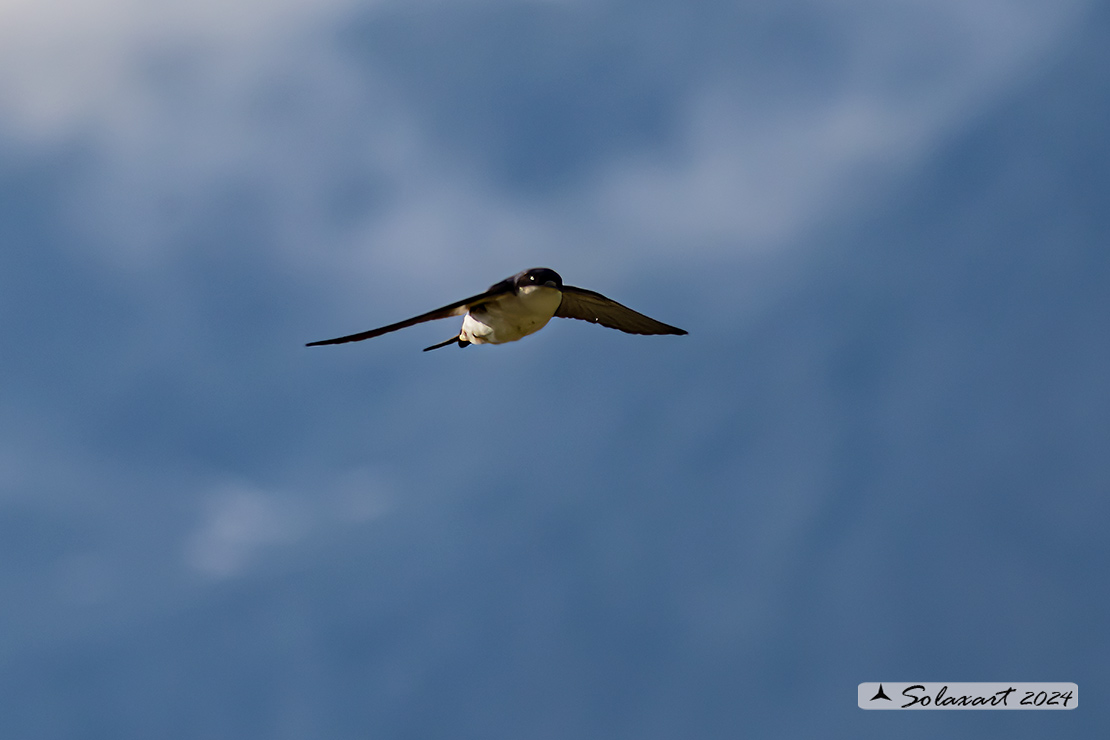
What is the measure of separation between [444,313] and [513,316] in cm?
154

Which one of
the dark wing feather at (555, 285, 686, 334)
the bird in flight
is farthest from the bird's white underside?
the dark wing feather at (555, 285, 686, 334)

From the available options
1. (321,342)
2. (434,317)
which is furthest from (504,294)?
(321,342)

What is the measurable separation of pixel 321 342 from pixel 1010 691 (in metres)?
24.5

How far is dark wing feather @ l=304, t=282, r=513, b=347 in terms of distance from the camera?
21.5 meters

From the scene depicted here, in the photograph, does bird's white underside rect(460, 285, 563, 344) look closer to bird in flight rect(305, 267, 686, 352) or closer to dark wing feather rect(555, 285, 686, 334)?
bird in flight rect(305, 267, 686, 352)

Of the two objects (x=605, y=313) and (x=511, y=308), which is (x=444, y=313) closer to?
(x=511, y=308)

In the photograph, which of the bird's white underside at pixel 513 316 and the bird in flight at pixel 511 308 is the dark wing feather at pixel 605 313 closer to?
the bird in flight at pixel 511 308

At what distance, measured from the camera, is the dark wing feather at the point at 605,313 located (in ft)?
83.7

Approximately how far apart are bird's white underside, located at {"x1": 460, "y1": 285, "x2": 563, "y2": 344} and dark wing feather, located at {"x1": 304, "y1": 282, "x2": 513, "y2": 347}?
0.68 feet

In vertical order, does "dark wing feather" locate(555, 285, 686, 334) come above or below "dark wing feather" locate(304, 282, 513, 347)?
above

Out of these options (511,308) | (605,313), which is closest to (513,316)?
(511,308)

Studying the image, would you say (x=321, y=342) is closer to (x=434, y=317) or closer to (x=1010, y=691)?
(x=434, y=317)

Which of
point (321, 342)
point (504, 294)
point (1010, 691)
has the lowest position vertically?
point (1010, 691)

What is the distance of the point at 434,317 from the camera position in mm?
22844
